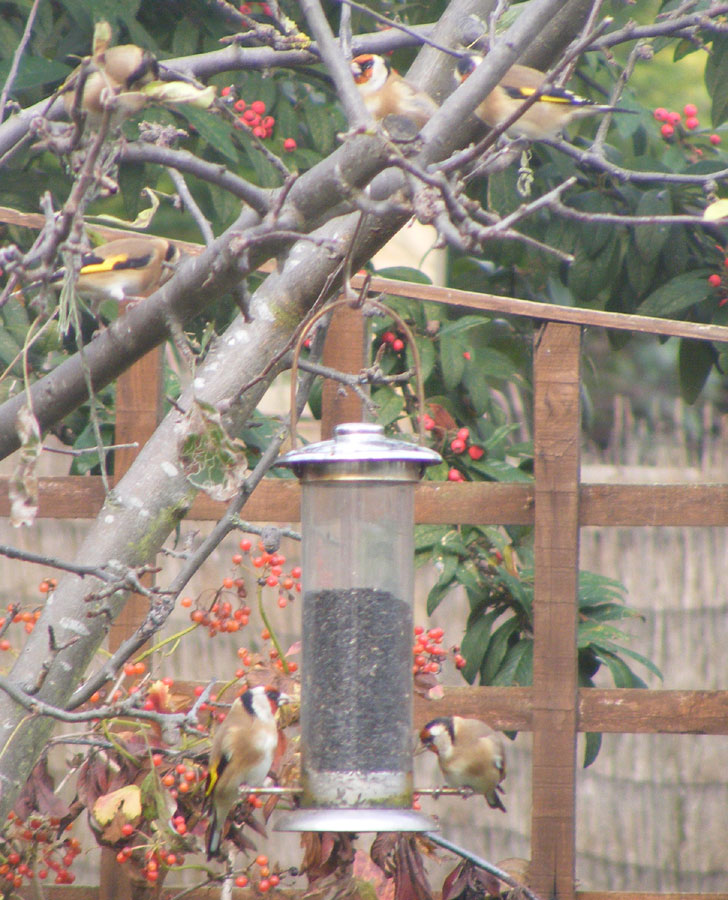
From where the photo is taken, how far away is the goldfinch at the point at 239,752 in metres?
2.04

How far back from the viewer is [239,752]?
2037mm

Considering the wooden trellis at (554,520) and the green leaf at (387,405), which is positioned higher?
the green leaf at (387,405)

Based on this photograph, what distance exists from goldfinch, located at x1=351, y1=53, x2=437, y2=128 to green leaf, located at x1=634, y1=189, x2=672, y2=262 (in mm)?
887

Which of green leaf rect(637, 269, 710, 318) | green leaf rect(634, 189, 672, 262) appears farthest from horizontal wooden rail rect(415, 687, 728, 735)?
green leaf rect(634, 189, 672, 262)

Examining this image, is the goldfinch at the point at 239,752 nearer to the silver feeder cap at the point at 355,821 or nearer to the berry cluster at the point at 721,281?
the silver feeder cap at the point at 355,821

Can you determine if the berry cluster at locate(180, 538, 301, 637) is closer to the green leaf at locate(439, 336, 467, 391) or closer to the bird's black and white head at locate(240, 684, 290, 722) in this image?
the bird's black and white head at locate(240, 684, 290, 722)

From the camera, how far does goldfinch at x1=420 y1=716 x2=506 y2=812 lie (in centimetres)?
245

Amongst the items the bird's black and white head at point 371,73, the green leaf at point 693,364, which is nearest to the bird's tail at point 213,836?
the bird's black and white head at point 371,73

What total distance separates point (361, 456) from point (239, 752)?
2.07ft

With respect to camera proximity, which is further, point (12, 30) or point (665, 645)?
point (665, 645)

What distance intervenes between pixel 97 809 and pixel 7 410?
0.79m

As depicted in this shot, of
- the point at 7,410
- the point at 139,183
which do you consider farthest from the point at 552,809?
the point at 139,183

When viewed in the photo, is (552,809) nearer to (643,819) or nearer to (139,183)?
(139,183)

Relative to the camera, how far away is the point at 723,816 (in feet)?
16.2
